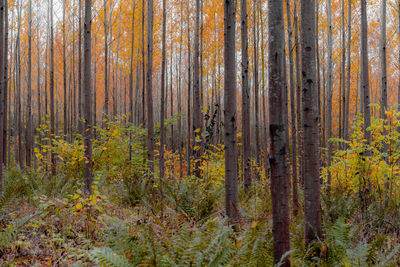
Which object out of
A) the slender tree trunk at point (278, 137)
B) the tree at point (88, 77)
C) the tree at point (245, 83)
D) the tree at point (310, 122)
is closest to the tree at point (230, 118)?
the tree at point (310, 122)

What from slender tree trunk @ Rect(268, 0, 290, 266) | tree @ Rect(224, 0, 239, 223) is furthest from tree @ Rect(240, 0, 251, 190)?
slender tree trunk @ Rect(268, 0, 290, 266)

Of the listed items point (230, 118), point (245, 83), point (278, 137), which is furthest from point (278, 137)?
point (245, 83)

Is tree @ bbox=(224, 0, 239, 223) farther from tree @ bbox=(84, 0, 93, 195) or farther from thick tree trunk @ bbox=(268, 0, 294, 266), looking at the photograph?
tree @ bbox=(84, 0, 93, 195)

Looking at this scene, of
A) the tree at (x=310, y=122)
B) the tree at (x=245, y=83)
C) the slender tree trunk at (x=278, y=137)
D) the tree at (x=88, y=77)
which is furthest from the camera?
the tree at (x=245, y=83)

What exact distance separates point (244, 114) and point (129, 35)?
10.2m

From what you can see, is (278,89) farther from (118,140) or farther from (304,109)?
(118,140)

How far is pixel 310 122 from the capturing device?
2637 mm

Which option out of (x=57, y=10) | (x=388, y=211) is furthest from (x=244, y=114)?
(x=57, y=10)

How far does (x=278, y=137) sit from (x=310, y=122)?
0.73 meters

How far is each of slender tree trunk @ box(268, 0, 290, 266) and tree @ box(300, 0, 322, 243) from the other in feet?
2.15

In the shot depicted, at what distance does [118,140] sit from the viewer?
27.3 feet

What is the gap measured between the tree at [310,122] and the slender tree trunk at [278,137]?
66 cm

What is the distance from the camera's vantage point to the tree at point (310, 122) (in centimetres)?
264

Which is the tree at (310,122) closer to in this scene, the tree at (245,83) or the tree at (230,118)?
the tree at (230,118)
